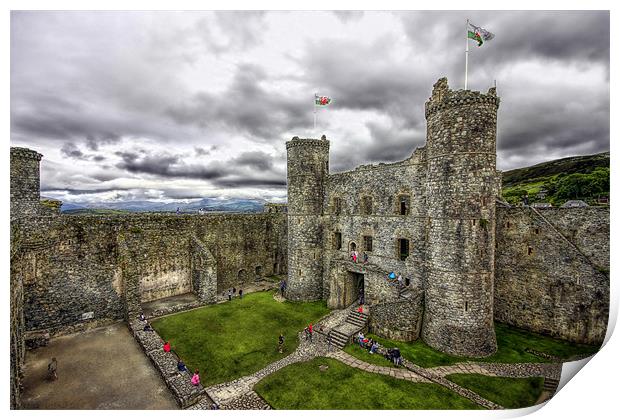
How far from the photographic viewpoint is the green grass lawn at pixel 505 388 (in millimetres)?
11609

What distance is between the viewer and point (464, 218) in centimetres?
1460

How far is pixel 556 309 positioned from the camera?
16.4 meters

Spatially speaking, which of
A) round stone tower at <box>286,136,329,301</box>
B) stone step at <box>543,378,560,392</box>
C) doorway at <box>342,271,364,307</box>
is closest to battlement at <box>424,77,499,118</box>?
round stone tower at <box>286,136,329,301</box>

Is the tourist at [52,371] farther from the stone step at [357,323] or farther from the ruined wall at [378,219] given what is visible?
the ruined wall at [378,219]

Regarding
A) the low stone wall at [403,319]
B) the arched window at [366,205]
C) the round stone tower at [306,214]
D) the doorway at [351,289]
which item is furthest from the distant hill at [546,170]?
the low stone wall at [403,319]

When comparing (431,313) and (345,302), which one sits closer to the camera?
(431,313)

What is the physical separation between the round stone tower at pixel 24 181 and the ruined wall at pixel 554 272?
2827cm

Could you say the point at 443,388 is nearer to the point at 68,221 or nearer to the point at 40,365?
the point at 40,365

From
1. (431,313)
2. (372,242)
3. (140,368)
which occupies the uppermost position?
(372,242)

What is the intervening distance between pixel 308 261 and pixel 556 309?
15.6m

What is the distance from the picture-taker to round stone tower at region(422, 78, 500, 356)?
14.2m

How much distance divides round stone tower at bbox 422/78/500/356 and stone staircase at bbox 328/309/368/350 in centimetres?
407

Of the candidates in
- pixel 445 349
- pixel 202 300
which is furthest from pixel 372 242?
pixel 202 300

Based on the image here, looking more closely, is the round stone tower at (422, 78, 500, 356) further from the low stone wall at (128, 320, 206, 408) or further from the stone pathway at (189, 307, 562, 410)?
the low stone wall at (128, 320, 206, 408)
